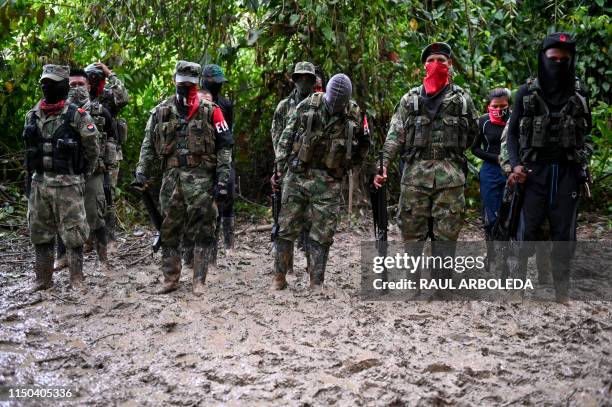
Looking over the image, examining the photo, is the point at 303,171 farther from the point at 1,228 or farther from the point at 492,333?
the point at 1,228

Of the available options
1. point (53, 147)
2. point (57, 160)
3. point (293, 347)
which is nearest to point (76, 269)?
point (57, 160)

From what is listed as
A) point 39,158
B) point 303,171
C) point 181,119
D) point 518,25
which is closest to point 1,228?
point 39,158

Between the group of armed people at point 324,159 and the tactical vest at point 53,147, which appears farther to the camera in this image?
the tactical vest at point 53,147

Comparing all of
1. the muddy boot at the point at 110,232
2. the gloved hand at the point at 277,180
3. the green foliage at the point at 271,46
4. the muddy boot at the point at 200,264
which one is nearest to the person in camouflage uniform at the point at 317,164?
the gloved hand at the point at 277,180

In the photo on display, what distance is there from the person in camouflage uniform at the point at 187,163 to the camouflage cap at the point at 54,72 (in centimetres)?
80

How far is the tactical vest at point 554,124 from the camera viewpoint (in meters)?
5.12

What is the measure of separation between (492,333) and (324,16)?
14.9ft

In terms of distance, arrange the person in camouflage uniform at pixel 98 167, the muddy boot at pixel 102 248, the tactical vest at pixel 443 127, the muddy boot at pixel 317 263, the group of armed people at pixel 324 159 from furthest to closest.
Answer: the muddy boot at pixel 102 248 → the person in camouflage uniform at pixel 98 167 → the muddy boot at pixel 317 263 → the tactical vest at pixel 443 127 → the group of armed people at pixel 324 159

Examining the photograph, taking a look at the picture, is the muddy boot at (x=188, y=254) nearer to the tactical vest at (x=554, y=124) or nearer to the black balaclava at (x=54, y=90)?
the black balaclava at (x=54, y=90)

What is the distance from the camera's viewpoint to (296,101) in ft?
22.8

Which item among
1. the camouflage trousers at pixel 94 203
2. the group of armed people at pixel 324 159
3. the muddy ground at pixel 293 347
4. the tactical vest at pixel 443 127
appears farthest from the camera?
the camouflage trousers at pixel 94 203

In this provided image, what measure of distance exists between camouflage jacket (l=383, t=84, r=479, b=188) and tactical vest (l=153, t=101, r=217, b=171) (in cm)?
151

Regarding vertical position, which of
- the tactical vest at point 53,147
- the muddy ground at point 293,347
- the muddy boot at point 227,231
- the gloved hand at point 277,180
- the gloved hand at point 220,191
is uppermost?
the tactical vest at point 53,147

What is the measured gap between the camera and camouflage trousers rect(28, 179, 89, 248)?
580cm
